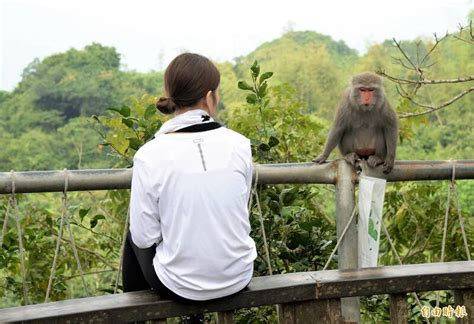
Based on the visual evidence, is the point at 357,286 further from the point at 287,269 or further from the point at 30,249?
the point at 30,249

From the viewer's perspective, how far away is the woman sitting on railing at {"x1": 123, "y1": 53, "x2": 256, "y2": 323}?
191 centimetres

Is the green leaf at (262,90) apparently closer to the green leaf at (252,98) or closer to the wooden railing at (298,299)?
the green leaf at (252,98)

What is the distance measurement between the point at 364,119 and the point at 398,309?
1.86 m

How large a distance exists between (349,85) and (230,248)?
7.01 ft

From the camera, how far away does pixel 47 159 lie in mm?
22828

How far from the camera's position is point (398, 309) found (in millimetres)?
2008

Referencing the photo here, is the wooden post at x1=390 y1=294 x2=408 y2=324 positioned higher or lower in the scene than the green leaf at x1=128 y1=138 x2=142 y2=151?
lower

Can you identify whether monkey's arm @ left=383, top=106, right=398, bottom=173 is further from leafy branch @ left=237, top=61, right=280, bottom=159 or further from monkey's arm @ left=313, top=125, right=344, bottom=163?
→ leafy branch @ left=237, top=61, right=280, bottom=159

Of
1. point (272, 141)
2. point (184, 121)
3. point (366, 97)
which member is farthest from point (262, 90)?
point (184, 121)

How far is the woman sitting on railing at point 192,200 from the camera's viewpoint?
1.91 meters

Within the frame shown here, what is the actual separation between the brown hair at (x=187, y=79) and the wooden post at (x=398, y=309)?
0.76 meters

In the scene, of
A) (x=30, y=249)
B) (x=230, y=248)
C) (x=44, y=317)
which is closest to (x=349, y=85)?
(x=30, y=249)

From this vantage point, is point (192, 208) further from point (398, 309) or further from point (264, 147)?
point (264, 147)

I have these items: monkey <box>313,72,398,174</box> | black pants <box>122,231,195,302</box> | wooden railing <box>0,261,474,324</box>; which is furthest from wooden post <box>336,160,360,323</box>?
monkey <box>313,72,398,174</box>
